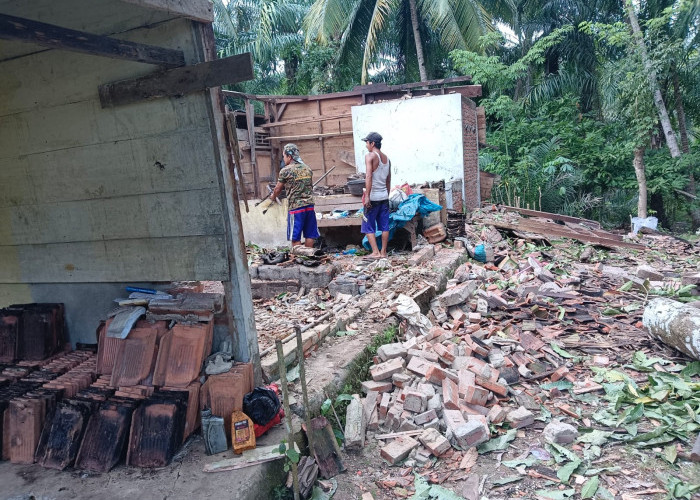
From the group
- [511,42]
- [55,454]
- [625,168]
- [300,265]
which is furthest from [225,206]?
[511,42]

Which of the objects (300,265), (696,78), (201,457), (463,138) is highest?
(696,78)

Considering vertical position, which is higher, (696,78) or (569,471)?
(696,78)

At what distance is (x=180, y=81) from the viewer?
310 cm

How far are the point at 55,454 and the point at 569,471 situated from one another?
3.38 m

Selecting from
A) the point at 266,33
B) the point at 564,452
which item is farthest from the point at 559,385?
the point at 266,33

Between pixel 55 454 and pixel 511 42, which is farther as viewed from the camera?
pixel 511 42

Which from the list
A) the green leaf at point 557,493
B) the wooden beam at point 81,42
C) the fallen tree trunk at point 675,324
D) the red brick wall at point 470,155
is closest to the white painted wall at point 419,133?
the red brick wall at point 470,155

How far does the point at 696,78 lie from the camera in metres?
15.0

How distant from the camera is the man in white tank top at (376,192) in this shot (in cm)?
713

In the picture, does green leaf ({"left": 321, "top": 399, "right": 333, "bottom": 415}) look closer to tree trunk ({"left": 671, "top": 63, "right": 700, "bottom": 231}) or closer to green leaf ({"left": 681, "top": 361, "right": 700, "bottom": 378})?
green leaf ({"left": 681, "top": 361, "right": 700, "bottom": 378})

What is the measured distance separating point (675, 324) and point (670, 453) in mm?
1676

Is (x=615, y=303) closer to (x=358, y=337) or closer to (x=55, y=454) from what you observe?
(x=358, y=337)

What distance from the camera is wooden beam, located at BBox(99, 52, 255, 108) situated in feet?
9.65

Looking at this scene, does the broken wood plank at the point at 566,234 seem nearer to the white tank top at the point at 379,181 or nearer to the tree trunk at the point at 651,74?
the white tank top at the point at 379,181
